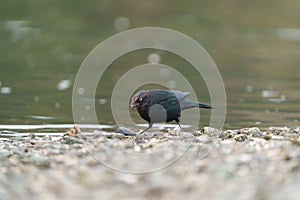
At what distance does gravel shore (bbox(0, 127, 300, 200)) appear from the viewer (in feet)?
26.4

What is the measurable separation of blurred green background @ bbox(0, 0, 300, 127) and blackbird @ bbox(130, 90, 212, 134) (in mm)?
2533

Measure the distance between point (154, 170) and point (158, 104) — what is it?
124 inches

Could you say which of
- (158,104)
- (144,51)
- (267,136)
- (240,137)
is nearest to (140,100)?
(158,104)

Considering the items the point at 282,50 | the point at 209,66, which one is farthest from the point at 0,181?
the point at 282,50

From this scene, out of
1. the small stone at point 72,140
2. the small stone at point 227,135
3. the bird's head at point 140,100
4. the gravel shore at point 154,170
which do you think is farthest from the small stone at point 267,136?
the small stone at point 72,140

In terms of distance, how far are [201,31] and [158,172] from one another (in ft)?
70.1

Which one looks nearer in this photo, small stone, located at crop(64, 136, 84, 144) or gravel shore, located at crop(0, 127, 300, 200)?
gravel shore, located at crop(0, 127, 300, 200)

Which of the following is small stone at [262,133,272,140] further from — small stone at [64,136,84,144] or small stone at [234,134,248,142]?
small stone at [64,136,84,144]

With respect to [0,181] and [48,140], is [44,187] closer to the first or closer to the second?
[0,181]

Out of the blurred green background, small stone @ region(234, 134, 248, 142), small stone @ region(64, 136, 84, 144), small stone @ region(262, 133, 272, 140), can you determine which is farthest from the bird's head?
the blurred green background

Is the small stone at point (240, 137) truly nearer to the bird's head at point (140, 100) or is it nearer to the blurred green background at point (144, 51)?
the bird's head at point (140, 100)

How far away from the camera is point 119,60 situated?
24.2 metres

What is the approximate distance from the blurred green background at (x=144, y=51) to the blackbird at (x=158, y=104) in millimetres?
2533

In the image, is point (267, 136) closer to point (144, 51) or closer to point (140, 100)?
point (140, 100)
